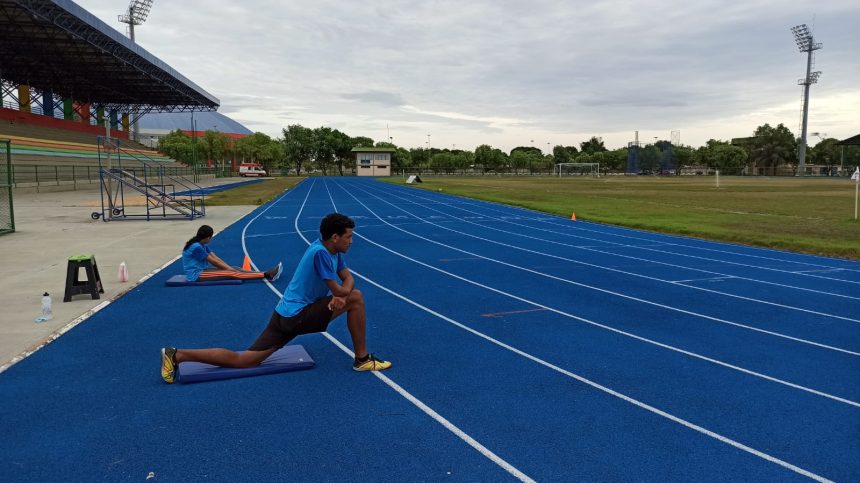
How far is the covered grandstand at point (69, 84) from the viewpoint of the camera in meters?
34.7

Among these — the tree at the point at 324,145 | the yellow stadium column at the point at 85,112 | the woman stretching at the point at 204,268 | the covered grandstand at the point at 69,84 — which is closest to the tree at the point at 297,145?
the tree at the point at 324,145

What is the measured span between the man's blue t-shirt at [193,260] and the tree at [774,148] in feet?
471

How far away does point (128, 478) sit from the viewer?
3.92m

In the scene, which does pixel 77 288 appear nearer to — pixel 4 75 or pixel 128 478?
pixel 128 478

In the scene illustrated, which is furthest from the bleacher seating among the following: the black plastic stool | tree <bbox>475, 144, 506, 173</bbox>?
tree <bbox>475, 144, 506, 173</bbox>

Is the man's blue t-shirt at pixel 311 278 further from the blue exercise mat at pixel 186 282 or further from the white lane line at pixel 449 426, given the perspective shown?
the blue exercise mat at pixel 186 282

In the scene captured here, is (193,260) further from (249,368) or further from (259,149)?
(259,149)

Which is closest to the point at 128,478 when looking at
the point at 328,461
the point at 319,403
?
the point at 328,461

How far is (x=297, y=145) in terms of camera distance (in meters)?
122

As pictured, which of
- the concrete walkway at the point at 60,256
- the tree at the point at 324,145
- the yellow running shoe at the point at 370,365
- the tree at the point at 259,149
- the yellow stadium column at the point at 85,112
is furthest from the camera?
the tree at the point at 324,145

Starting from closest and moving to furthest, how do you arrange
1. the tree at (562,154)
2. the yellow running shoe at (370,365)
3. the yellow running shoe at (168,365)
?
the yellow running shoe at (168,365) < the yellow running shoe at (370,365) < the tree at (562,154)

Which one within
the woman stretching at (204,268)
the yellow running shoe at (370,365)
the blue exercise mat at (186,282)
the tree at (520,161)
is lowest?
the yellow running shoe at (370,365)

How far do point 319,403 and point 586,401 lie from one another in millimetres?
2500

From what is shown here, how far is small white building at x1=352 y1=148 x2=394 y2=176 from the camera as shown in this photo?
10700 cm
